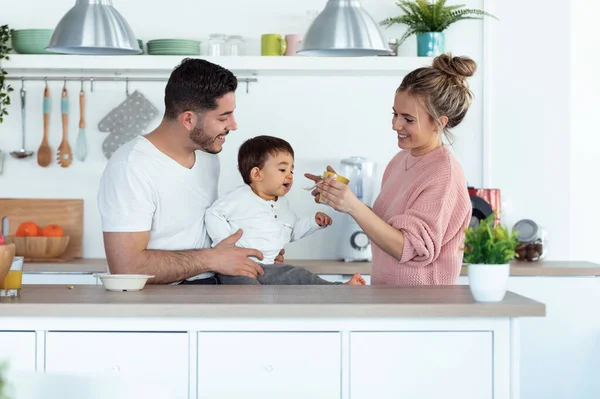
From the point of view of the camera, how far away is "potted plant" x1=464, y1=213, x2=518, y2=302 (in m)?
2.47

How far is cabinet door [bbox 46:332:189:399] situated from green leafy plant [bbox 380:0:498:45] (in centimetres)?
274

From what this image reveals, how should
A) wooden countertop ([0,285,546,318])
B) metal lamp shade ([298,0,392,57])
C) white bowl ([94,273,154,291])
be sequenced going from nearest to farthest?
wooden countertop ([0,285,546,318]) → white bowl ([94,273,154,291]) → metal lamp shade ([298,0,392,57])

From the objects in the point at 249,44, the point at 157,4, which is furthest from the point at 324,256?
the point at 157,4

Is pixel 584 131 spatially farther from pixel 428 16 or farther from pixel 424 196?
pixel 424 196

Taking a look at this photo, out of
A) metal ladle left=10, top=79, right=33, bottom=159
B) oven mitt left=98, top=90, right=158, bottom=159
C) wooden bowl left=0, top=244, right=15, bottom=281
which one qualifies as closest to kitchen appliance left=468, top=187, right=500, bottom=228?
oven mitt left=98, top=90, right=158, bottom=159

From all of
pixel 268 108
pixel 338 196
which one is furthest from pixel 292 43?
pixel 338 196

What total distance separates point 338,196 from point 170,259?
0.58 metres

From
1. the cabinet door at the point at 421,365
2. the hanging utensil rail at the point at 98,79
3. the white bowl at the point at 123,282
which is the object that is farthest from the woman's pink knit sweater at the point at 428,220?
the hanging utensil rail at the point at 98,79

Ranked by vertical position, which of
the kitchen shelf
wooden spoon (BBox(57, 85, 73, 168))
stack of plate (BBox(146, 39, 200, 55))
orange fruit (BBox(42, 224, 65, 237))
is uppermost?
stack of plate (BBox(146, 39, 200, 55))

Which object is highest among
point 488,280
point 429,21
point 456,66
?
point 429,21

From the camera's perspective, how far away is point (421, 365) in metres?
2.48

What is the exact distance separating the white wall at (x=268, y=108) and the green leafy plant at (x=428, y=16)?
0.49 ft

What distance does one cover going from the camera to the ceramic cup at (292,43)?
4.68m

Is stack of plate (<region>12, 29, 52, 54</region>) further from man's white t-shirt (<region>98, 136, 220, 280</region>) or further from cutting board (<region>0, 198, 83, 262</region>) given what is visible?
man's white t-shirt (<region>98, 136, 220, 280</region>)
